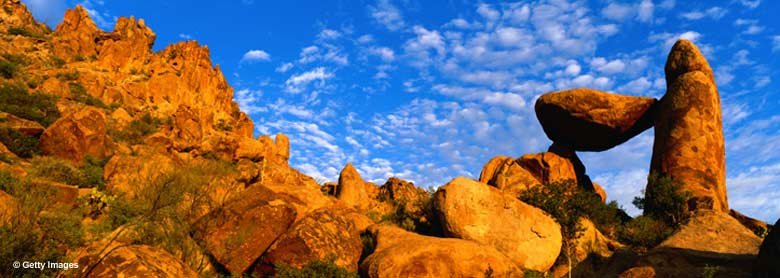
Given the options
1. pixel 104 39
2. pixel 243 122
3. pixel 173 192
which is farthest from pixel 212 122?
pixel 173 192

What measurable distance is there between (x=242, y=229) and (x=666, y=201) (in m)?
26.3

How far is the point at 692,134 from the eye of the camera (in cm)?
3331

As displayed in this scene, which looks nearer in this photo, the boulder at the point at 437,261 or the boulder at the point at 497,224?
the boulder at the point at 437,261

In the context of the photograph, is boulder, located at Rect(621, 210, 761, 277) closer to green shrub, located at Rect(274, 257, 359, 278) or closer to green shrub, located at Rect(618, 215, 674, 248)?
green shrub, located at Rect(618, 215, 674, 248)

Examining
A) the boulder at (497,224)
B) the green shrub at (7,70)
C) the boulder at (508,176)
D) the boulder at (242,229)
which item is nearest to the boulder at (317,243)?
the boulder at (242,229)

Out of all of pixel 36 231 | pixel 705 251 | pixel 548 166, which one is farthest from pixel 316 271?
pixel 548 166

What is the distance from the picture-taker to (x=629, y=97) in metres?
37.1

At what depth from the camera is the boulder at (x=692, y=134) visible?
3238cm

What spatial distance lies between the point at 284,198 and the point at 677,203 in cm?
2469

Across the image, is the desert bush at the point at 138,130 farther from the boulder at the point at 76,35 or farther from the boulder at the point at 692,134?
the boulder at the point at 692,134

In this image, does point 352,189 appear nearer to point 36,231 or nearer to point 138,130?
point 36,231

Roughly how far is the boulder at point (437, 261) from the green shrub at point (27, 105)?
29.6 metres

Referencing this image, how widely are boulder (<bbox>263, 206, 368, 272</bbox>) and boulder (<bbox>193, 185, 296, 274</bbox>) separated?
463mm

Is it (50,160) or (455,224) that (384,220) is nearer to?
(455,224)
